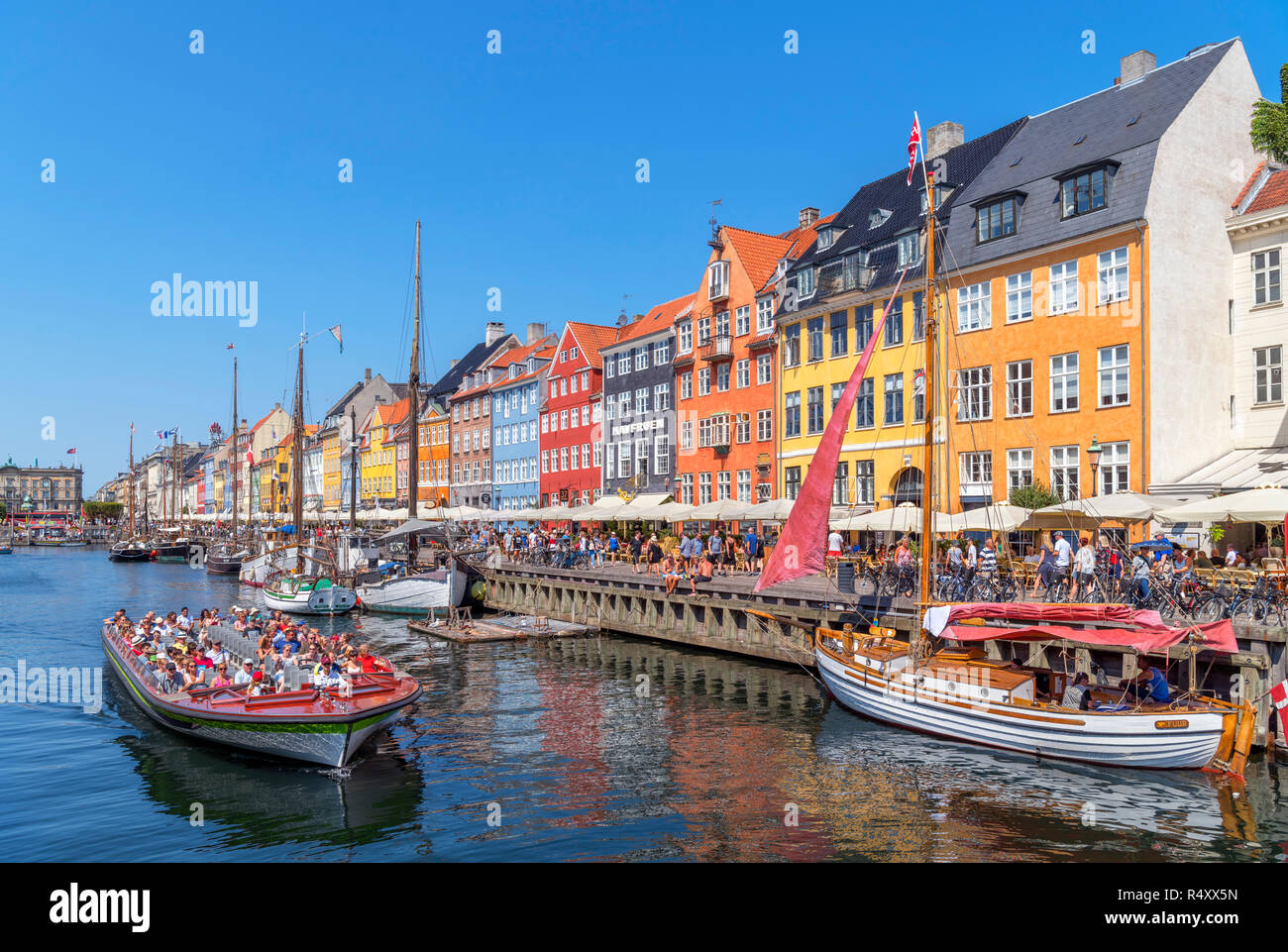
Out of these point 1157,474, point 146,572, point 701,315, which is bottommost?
point 146,572

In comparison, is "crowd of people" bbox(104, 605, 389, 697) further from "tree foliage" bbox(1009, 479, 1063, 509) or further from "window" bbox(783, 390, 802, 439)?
"window" bbox(783, 390, 802, 439)

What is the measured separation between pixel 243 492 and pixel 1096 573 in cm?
15600

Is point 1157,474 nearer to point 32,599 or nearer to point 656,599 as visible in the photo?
point 656,599

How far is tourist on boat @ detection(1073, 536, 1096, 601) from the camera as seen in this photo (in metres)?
24.0

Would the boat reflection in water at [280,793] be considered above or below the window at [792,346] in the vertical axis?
below

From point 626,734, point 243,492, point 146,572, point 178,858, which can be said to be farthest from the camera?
point 243,492

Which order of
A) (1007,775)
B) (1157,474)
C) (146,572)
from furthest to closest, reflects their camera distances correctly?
(146,572) < (1157,474) < (1007,775)

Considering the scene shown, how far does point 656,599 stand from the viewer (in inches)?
1486

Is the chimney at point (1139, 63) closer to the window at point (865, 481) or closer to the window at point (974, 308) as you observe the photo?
the window at point (974, 308)

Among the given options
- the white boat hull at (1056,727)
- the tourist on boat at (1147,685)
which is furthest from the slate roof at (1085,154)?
the white boat hull at (1056,727)

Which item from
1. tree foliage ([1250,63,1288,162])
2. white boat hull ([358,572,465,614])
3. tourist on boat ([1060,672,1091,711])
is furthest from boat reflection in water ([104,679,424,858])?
tree foliage ([1250,63,1288,162])

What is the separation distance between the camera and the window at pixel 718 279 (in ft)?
178

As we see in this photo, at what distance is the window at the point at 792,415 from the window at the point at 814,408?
0.77m
